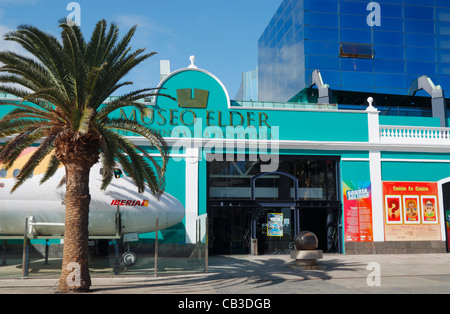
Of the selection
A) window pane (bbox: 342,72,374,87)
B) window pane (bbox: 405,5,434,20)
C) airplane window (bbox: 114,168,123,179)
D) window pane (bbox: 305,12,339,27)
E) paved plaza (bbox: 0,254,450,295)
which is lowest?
paved plaza (bbox: 0,254,450,295)

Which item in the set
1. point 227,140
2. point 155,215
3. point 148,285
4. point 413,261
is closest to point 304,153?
point 227,140

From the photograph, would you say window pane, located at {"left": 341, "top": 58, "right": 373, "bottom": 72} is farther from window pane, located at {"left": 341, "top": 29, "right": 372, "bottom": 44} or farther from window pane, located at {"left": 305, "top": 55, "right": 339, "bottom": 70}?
window pane, located at {"left": 341, "top": 29, "right": 372, "bottom": 44}

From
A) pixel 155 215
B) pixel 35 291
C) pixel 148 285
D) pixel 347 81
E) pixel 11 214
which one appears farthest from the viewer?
pixel 347 81

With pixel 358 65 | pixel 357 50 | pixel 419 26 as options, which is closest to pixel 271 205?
pixel 358 65

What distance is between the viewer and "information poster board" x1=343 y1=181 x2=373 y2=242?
24953 millimetres

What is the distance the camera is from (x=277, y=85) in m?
45.3

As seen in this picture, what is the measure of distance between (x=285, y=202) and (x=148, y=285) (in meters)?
12.1

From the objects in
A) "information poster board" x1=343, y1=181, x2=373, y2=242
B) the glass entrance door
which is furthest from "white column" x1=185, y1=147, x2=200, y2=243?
"information poster board" x1=343, y1=181, x2=373, y2=242

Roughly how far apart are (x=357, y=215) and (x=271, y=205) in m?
5.05

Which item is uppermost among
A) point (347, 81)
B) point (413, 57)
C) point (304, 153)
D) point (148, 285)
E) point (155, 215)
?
point (413, 57)

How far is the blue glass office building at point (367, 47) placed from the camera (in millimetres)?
38406

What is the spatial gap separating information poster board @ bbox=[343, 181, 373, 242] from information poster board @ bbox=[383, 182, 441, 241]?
41.0 inches

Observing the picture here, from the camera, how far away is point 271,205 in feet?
82.7
